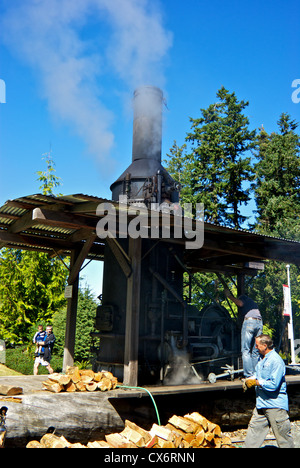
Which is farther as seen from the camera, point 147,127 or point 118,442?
point 147,127

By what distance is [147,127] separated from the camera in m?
10.0

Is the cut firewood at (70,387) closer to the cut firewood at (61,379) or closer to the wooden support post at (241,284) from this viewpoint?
the cut firewood at (61,379)

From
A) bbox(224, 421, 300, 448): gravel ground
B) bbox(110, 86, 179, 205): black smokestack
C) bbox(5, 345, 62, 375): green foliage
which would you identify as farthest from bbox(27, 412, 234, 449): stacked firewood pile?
bbox(5, 345, 62, 375): green foliage

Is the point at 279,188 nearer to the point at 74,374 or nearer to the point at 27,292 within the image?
the point at 27,292

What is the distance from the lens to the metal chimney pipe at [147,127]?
995 cm

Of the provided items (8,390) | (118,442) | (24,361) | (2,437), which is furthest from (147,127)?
(24,361)

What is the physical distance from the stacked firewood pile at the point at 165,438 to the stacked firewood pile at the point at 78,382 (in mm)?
673

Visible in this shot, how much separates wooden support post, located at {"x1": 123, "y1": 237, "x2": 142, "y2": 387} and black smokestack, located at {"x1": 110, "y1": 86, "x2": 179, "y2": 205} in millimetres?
1876

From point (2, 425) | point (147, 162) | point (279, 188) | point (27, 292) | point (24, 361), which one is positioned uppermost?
point (279, 188)

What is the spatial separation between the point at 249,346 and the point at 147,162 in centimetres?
444

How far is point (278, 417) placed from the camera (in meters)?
5.12

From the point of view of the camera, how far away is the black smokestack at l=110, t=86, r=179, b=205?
9109 mm

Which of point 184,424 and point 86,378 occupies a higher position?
point 86,378
